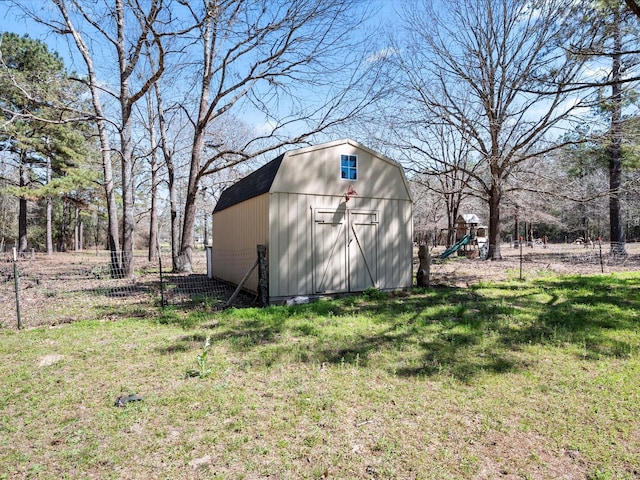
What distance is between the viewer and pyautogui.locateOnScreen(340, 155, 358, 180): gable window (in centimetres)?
782

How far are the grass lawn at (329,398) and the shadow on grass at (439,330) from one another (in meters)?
0.04

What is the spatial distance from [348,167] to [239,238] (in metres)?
3.39

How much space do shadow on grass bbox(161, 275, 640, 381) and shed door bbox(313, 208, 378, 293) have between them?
504 mm

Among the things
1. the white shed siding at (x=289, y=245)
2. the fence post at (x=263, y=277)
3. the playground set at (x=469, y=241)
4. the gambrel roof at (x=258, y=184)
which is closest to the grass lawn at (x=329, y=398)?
the fence post at (x=263, y=277)

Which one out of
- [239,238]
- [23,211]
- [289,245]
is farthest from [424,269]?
[23,211]

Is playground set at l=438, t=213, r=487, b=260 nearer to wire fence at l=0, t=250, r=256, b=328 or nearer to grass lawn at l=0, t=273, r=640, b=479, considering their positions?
wire fence at l=0, t=250, r=256, b=328

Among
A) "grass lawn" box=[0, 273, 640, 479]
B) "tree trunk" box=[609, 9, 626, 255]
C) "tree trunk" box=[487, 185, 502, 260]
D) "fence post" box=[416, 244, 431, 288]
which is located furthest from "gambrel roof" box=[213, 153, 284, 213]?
"tree trunk" box=[487, 185, 502, 260]

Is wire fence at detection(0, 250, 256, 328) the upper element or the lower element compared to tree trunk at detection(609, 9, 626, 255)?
lower

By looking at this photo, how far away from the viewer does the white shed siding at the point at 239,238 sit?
7.66m

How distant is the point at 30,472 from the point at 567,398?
159 inches

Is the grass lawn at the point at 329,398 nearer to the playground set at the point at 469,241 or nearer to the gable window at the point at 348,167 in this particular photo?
the gable window at the point at 348,167

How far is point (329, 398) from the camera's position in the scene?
3146mm

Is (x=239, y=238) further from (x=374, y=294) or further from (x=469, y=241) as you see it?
(x=469, y=241)

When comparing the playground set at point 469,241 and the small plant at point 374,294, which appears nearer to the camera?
the small plant at point 374,294
